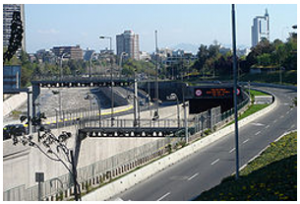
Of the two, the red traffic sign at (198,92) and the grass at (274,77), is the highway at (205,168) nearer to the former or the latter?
the red traffic sign at (198,92)

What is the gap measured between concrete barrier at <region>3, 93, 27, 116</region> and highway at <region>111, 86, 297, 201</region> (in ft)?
163

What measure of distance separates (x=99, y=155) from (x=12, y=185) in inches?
693

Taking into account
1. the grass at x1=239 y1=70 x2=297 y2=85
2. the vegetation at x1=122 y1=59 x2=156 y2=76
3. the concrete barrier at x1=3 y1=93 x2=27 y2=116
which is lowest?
the concrete barrier at x1=3 y1=93 x2=27 y2=116

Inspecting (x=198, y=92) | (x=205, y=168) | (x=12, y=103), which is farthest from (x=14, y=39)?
(x=12, y=103)

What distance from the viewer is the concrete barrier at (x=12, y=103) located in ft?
302

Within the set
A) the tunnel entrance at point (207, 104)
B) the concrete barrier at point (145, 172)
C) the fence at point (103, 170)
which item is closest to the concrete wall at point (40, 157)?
the fence at point (103, 170)

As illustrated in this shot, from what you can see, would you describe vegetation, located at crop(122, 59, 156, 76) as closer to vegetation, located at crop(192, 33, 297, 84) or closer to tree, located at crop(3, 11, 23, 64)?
vegetation, located at crop(192, 33, 297, 84)

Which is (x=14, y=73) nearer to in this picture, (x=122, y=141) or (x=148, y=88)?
(x=122, y=141)

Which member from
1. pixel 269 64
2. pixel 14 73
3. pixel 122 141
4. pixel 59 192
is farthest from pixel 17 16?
pixel 269 64

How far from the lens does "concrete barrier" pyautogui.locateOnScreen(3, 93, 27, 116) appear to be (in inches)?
3618

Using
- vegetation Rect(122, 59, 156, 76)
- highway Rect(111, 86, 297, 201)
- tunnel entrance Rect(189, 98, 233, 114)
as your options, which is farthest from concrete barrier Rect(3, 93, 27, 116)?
highway Rect(111, 86, 297, 201)

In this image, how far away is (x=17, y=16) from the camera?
2197 cm

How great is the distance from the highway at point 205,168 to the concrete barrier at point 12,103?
49554 mm

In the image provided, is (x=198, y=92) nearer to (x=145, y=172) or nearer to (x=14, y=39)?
(x=145, y=172)
